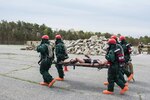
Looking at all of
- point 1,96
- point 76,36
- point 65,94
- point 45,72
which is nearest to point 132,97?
point 65,94

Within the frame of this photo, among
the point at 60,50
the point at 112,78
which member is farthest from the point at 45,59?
the point at 112,78

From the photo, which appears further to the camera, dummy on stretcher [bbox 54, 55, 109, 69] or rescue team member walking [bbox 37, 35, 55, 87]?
dummy on stretcher [bbox 54, 55, 109, 69]

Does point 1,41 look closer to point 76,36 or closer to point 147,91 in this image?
point 76,36

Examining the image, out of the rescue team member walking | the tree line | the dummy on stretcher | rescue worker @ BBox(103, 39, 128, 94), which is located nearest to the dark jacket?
the dummy on stretcher

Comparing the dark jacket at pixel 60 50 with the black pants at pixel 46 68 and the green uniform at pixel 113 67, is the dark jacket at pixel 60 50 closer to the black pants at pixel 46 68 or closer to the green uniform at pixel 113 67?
the black pants at pixel 46 68

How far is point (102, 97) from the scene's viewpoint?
9.23m

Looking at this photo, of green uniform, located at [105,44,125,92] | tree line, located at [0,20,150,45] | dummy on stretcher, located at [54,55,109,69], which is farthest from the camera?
tree line, located at [0,20,150,45]

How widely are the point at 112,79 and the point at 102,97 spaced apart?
2.82 ft

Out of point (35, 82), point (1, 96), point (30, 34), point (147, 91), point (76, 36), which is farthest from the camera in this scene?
point (30, 34)

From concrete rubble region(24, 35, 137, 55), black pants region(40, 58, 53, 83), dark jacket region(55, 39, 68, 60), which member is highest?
dark jacket region(55, 39, 68, 60)

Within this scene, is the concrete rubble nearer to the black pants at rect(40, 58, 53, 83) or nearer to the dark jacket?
the dark jacket

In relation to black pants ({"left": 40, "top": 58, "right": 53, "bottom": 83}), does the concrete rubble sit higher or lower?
lower

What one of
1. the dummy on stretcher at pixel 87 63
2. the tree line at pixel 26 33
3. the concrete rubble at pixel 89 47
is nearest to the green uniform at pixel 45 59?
the dummy on stretcher at pixel 87 63

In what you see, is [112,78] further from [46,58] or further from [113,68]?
[46,58]
